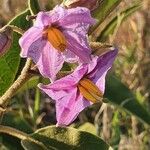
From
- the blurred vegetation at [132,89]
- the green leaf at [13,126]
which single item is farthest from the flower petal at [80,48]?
the blurred vegetation at [132,89]

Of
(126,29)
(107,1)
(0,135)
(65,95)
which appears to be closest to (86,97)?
(65,95)

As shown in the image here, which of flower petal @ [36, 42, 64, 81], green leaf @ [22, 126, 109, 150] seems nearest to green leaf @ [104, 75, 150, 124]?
green leaf @ [22, 126, 109, 150]

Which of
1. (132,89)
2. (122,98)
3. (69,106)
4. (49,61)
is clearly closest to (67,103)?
(69,106)

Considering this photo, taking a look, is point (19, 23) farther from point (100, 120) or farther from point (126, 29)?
point (126, 29)

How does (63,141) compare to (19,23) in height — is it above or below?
below

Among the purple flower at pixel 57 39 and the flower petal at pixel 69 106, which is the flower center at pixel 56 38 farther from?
the flower petal at pixel 69 106

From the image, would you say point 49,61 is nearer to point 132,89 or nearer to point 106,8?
point 106,8

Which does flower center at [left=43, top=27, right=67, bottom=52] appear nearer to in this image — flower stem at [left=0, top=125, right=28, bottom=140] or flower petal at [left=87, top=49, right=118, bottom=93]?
flower petal at [left=87, top=49, right=118, bottom=93]
